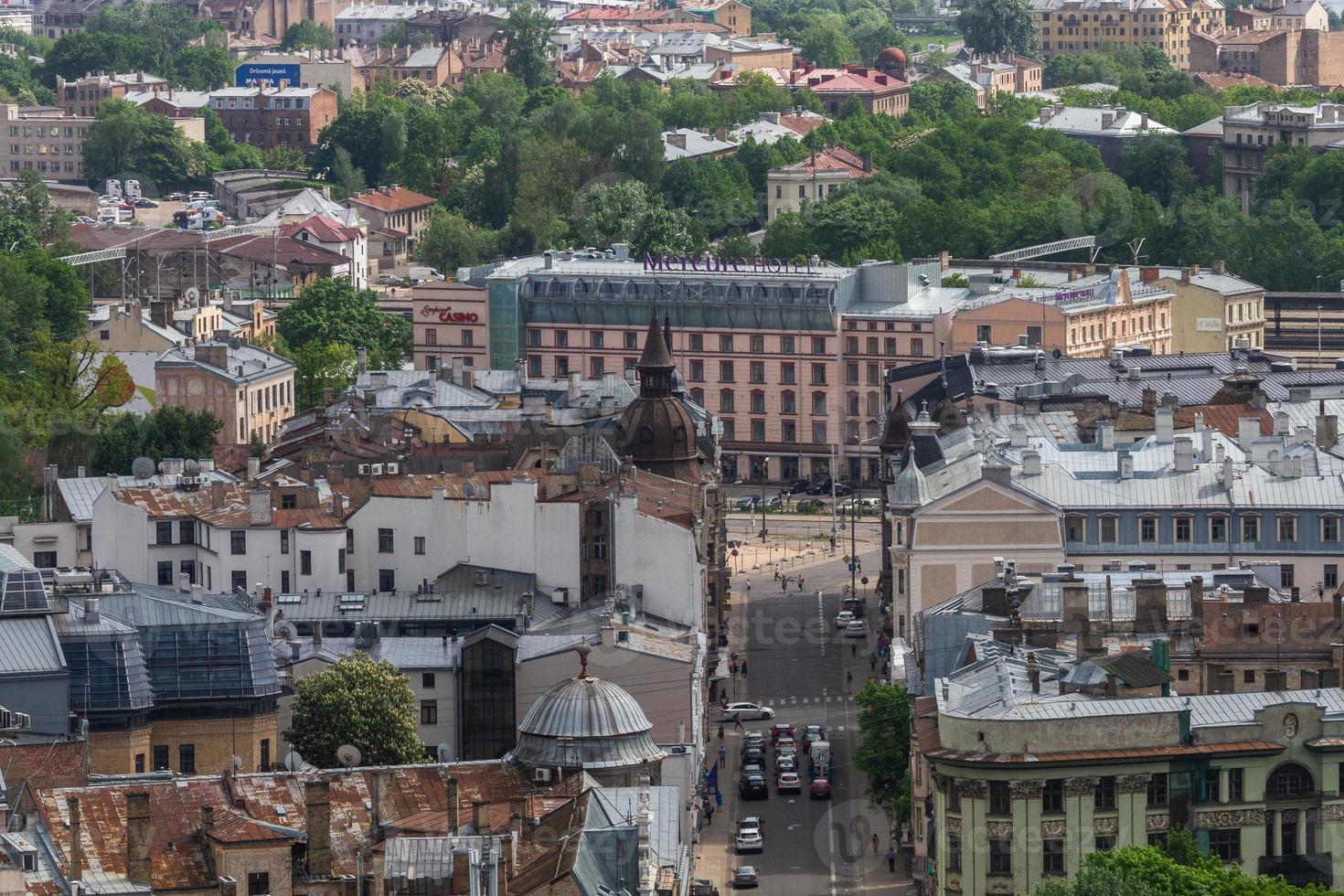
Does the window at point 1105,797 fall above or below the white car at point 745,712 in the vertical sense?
above

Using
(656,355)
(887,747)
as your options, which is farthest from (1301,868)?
(656,355)

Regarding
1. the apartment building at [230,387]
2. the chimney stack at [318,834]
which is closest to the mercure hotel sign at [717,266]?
the apartment building at [230,387]

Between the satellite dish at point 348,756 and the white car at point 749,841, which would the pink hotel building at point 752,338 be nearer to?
the white car at point 749,841

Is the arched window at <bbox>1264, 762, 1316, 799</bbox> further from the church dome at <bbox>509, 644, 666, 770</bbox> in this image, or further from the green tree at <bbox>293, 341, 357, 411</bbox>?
the green tree at <bbox>293, 341, 357, 411</bbox>

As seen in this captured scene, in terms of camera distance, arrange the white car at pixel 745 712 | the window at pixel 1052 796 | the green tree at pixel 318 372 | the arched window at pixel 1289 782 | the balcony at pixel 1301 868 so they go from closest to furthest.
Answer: the window at pixel 1052 796, the balcony at pixel 1301 868, the arched window at pixel 1289 782, the white car at pixel 745 712, the green tree at pixel 318 372

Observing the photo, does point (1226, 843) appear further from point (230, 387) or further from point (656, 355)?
point (230, 387)

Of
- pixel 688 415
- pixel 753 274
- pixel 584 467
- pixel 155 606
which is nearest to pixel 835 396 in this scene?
pixel 753 274

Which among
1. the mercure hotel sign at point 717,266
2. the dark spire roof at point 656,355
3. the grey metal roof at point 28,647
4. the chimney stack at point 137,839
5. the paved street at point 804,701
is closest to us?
the chimney stack at point 137,839
